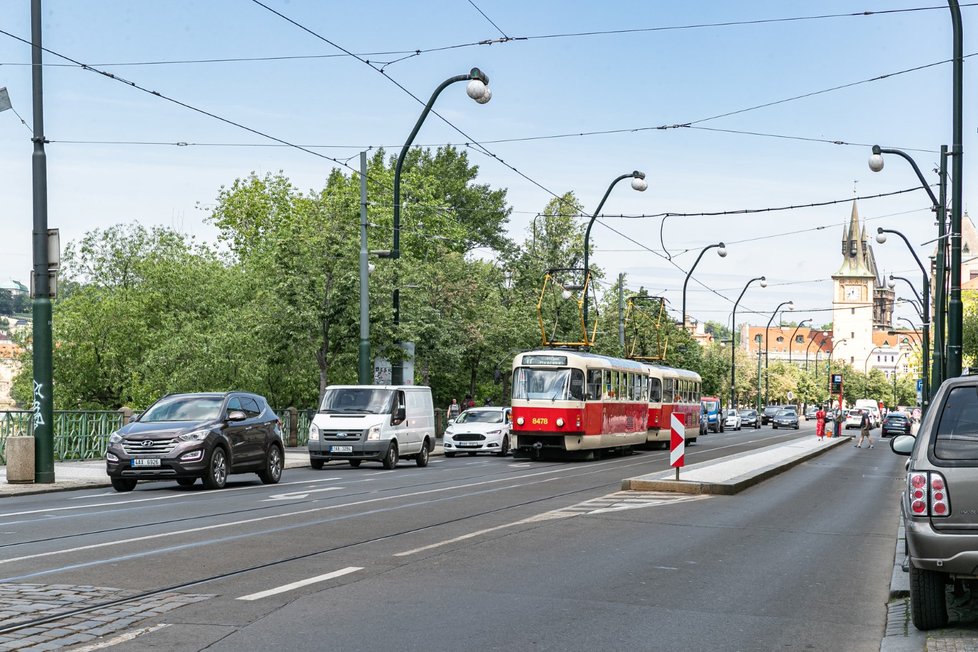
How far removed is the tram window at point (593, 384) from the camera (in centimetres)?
3381

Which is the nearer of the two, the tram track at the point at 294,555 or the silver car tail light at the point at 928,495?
the silver car tail light at the point at 928,495

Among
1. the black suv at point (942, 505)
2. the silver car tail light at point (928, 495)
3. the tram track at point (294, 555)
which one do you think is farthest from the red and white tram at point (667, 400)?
the silver car tail light at point (928, 495)

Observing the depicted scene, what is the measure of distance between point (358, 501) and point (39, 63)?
358 inches

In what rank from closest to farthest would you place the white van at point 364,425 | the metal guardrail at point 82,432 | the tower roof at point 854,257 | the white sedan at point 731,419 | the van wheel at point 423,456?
the metal guardrail at point 82,432
the white van at point 364,425
the van wheel at point 423,456
the white sedan at point 731,419
the tower roof at point 854,257

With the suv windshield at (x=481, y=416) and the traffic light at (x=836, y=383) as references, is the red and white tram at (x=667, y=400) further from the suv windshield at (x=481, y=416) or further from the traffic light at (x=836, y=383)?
the traffic light at (x=836, y=383)

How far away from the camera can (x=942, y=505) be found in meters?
7.50

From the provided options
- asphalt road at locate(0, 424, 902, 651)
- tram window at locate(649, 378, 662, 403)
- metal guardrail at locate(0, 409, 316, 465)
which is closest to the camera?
asphalt road at locate(0, 424, 902, 651)

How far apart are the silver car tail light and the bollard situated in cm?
1649

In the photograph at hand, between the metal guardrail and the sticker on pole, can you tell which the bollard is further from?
the sticker on pole

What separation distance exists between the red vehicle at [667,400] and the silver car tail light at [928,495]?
32.8 metres

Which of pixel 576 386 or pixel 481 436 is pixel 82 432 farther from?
pixel 481 436

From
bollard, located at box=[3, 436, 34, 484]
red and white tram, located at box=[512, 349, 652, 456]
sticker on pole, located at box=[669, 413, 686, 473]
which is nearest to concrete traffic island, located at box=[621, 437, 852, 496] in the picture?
sticker on pole, located at box=[669, 413, 686, 473]

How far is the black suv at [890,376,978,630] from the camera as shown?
7.39 meters

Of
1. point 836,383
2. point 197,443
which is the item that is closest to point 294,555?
point 197,443
